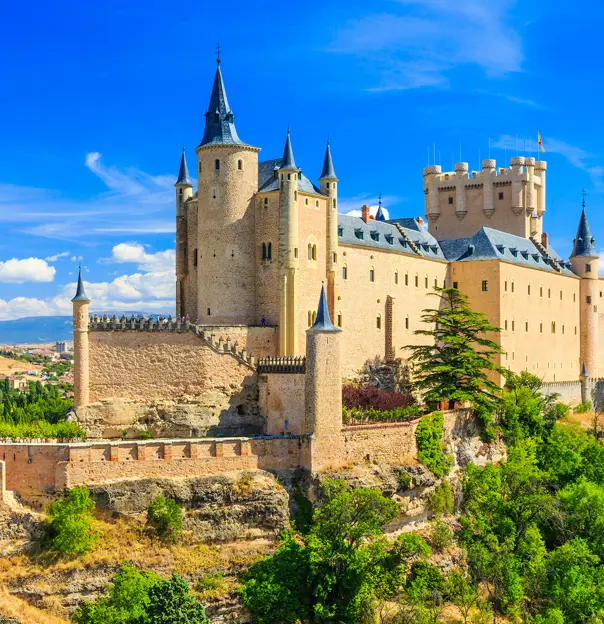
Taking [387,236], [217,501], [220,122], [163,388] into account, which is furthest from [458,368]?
[220,122]

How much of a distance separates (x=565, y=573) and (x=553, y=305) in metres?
38.5

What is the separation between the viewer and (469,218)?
82.6m

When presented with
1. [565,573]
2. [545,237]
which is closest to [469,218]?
[545,237]

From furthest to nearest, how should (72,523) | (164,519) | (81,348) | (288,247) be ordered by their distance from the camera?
(288,247) → (81,348) → (164,519) → (72,523)

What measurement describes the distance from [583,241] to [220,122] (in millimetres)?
44757

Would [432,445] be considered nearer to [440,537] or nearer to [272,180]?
[440,537]

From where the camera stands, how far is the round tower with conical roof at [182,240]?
59344 mm

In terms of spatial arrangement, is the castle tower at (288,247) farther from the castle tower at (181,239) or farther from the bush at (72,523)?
the bush at (72,523)

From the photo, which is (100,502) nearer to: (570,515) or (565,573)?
(565,573)

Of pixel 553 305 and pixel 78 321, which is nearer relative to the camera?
pixel 78 321

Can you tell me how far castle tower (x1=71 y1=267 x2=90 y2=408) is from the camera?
165ft

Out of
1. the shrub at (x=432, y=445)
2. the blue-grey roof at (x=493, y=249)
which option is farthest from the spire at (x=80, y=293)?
the blue-grey roof at (x=493, y=249)

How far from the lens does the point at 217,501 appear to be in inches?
1693

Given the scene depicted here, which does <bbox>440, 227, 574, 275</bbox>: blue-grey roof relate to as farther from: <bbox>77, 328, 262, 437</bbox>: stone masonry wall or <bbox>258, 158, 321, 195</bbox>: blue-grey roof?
<bbox>77, 328, 262, 437</bbox>: stone masonry wall
